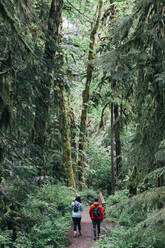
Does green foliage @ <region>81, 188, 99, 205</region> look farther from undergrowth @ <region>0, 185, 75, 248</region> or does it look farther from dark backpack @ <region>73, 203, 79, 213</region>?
dark backpack @ <region>73, 203, 79, 213</region>

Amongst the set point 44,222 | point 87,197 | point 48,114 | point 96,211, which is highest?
point 48,114

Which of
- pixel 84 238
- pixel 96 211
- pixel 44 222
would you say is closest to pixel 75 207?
pixel 96 211

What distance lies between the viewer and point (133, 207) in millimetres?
3859

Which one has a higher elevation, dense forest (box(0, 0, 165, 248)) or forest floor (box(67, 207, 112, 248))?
dense forest (box(0, 0, 165, 248))

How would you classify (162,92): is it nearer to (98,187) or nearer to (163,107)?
(163,107)

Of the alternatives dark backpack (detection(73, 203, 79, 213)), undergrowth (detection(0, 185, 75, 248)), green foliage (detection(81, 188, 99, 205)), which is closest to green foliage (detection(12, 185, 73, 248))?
undergrowth (detection(0, 185, 75, 248))

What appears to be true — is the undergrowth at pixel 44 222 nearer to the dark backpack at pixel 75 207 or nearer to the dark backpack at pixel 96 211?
the dark backpack at pixel 75 207

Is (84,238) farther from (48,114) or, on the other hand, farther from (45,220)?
(48,114)

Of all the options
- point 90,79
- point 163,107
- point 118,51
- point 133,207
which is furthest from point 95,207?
point 90,79

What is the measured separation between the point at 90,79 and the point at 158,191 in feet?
50.1

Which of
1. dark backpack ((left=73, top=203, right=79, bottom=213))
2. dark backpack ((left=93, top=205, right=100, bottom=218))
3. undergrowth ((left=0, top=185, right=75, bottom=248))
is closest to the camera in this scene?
undergrowth ((left=0, top=185, right=75, bottom=248))

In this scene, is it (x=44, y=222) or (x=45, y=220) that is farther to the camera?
(x=44, y=222)

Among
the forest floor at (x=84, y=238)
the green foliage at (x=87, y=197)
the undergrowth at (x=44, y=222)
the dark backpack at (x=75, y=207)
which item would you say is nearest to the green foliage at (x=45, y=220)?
the undergrowth at (x=44, y=222)

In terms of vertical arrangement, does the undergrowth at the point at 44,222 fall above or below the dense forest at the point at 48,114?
below
